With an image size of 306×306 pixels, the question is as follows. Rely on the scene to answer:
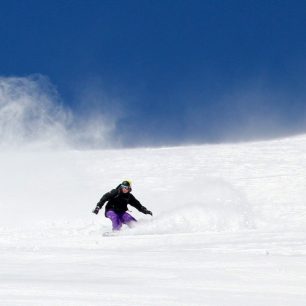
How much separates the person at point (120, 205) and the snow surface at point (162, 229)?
273mm

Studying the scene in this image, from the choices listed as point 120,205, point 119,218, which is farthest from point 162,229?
point 120,205

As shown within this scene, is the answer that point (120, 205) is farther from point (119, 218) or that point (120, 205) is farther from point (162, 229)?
point (162, 229)

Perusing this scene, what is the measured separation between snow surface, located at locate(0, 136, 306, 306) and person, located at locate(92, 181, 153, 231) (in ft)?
0.90

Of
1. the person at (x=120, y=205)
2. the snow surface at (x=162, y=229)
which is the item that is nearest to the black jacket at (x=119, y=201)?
the person at (x=120, y=205)

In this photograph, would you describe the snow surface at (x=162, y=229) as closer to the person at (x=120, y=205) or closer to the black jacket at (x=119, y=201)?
the person at (x=120, y=205)

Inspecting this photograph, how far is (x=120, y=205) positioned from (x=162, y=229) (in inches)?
53.8

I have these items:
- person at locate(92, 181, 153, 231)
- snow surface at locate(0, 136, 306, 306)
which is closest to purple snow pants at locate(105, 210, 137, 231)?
person at locate(92, 181, 153, 231)

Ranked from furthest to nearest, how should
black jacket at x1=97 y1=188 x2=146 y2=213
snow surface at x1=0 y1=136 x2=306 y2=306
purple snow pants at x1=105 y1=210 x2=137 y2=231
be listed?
black jacket at x1=97 y1=188 x2=146 y2=213 < purple snow pants at x1=105 y1=210 x2=137 y2=231 < snow surface at x1=0 y1=136 x2=306 y2=306

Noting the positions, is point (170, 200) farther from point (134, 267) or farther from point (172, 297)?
point (172, 297)

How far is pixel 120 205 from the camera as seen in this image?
12797mm

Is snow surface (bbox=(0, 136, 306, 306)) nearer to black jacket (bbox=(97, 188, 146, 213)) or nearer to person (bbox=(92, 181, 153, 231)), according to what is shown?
person (bbox=(92, 181, 153, 231))

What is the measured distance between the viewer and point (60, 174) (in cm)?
2331

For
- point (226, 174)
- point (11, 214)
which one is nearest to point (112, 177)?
point (226, 174)

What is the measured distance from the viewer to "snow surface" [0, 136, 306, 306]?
4.36m
